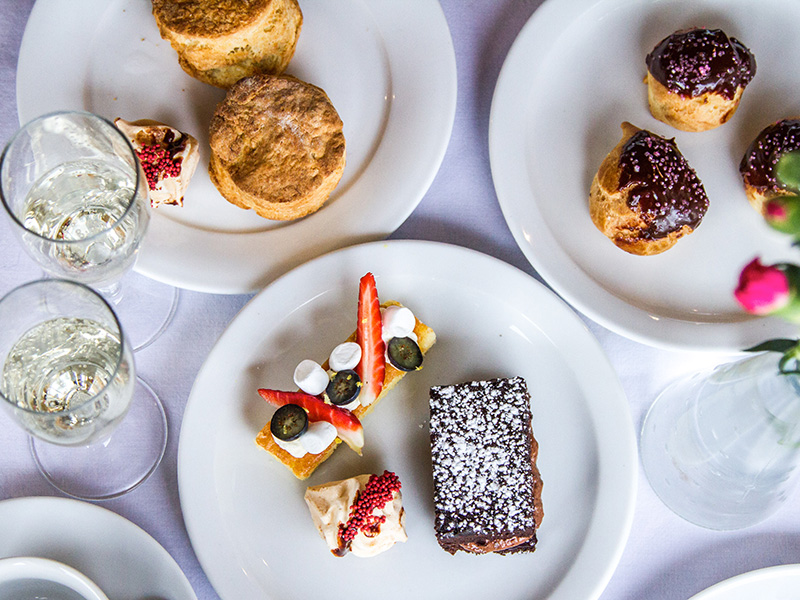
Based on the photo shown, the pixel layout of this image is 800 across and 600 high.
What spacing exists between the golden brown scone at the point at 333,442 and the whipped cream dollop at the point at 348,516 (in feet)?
0.19

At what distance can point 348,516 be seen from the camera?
160cm

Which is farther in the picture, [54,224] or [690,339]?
[690,339]

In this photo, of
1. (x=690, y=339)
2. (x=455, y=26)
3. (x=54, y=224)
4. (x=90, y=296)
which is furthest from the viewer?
(x=455, y=26)

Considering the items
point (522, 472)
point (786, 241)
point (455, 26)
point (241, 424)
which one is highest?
point (455, 26)

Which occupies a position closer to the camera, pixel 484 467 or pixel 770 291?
pixel 770 291

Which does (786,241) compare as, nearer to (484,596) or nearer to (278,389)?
(484,596)

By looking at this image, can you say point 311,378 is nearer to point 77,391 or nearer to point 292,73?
point 77,391

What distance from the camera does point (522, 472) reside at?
1.62 m

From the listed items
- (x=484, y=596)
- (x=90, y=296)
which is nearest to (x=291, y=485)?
(x=484, y=596)

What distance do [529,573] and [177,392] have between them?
101cm

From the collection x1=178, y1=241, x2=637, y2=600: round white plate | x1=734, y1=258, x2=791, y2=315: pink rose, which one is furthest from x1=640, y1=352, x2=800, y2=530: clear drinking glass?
x1=734, y1=258, x2=791, y2=315: pink rose

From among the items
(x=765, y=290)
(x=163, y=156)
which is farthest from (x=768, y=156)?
(x=163, y=156)

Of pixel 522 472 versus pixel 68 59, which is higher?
pixel 68 59

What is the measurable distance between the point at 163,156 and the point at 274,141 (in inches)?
10.4
